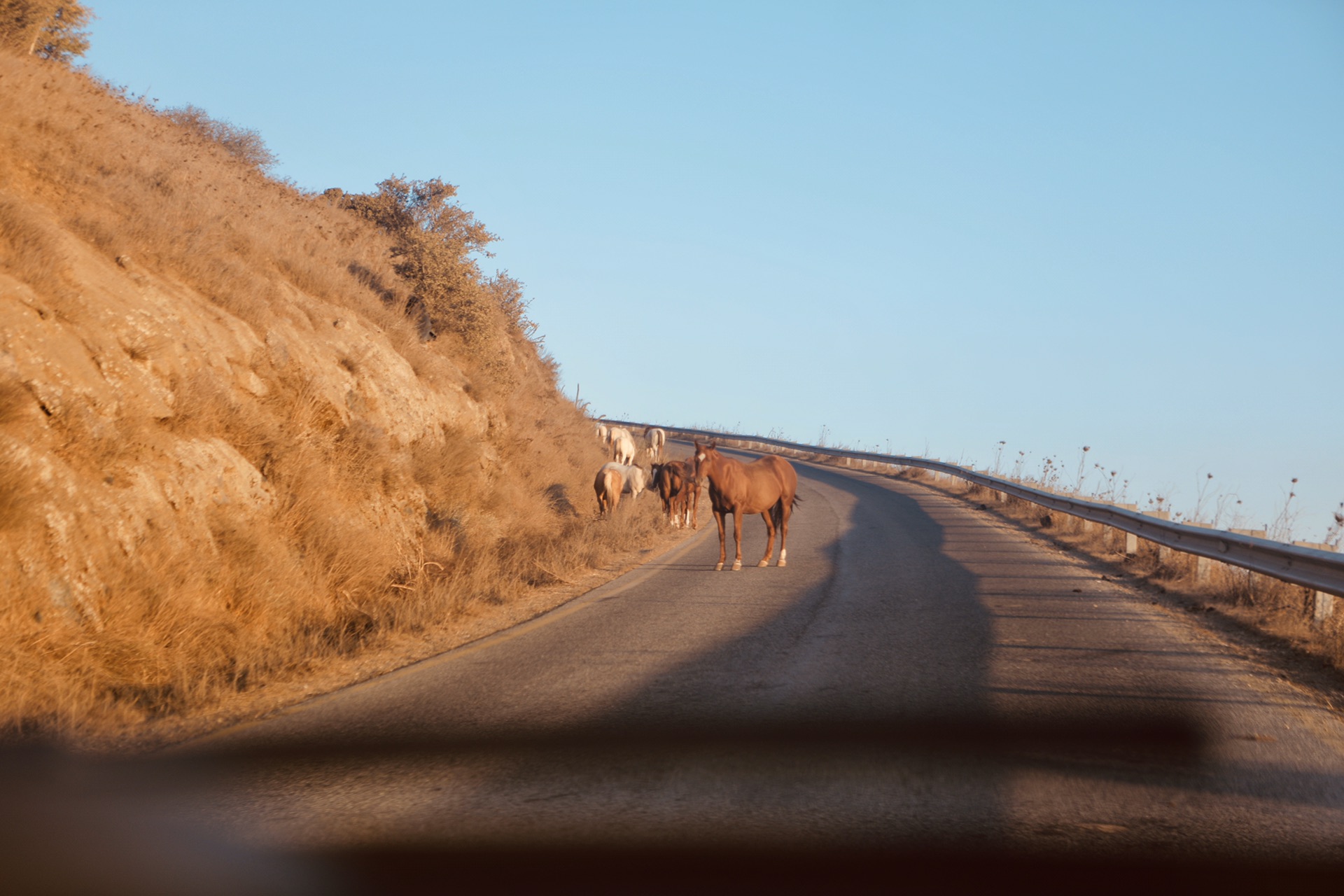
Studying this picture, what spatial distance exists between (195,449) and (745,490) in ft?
26.6

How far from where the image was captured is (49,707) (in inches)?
227

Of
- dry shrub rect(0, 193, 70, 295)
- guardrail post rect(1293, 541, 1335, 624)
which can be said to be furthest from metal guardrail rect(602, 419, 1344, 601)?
dry shrub rect(0, 193, 70, 295)

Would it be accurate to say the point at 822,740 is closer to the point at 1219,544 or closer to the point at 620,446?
the point at 1219,544

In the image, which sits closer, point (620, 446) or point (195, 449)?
point (195, 449)

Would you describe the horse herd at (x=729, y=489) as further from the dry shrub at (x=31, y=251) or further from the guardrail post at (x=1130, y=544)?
the dry shrub at (x=31, y=251)

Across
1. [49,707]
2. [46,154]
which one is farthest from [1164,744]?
[46,154]

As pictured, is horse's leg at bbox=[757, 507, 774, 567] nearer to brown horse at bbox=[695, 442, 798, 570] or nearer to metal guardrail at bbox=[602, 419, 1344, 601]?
brown horse at bbox=[695, 442, 798, 570]

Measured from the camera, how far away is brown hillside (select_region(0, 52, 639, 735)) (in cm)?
681

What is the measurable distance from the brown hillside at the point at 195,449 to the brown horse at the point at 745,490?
2253 mm

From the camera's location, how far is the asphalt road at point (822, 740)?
4250 mm

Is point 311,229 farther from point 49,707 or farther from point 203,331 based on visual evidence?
point 49,707

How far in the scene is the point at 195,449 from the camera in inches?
364

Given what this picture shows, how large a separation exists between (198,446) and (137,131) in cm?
1139

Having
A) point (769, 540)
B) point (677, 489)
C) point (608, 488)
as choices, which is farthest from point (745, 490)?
point (608, 488)
